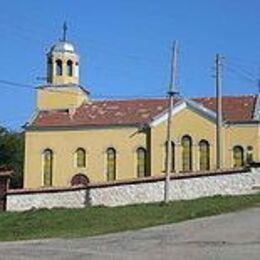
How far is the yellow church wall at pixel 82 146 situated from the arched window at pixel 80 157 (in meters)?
0.29

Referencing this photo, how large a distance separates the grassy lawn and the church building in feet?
84.1

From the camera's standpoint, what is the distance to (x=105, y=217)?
101ft

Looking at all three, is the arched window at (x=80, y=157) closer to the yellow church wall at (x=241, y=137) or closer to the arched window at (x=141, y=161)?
the arched window at (x=141, y=161)

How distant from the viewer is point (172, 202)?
1459 inches

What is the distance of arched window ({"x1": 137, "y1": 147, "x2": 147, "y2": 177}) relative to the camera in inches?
2500

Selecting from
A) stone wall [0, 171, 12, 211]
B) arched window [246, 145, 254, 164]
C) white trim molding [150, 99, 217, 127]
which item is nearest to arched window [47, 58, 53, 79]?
white trim molding [150, 99, 217, 127]

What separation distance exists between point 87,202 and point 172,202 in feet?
16.4

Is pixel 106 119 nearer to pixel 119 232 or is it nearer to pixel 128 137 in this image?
pixel 128 137

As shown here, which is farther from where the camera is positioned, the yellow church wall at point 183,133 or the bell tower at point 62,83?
the bell tower at point 62,83

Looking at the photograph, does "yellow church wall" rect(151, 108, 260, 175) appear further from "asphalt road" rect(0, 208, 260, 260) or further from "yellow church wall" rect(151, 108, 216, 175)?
"asphalt road" rect(0, 208, 260, 260)

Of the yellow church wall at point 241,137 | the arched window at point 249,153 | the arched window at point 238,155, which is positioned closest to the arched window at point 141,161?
the yellow church wall at point 241,137

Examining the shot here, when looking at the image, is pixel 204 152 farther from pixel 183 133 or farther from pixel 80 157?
pixel 80 157

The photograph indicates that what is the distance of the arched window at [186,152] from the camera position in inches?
2473

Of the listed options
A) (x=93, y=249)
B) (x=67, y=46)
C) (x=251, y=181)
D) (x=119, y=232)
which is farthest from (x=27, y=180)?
(x=93, y=249)
